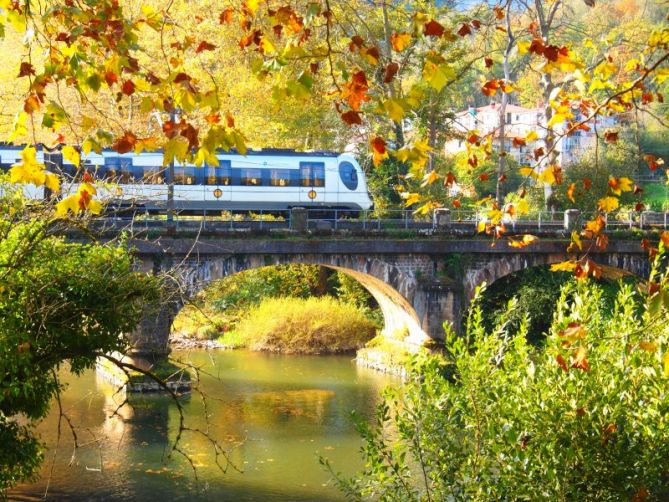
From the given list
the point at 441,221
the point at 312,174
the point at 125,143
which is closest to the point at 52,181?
the point at 125,143

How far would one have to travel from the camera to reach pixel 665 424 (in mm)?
8258

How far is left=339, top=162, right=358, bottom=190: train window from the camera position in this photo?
94.2ft

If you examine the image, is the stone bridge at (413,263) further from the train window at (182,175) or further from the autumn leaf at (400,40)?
the autumn leaf at (400,40)

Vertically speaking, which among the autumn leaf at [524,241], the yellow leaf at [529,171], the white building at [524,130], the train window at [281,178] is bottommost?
the autumn leaf at [524,241]

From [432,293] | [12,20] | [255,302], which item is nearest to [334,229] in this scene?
[432,293]

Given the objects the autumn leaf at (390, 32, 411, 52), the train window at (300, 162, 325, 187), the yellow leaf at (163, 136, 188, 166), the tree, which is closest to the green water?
the tree

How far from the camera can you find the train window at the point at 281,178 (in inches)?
1098

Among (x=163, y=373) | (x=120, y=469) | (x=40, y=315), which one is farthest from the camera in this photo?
(x=163, y=373)

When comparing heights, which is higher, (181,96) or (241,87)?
(241,87)

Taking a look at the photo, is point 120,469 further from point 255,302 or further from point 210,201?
point 255,302

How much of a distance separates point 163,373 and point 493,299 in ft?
34.9

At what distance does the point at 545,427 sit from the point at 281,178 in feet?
66.7

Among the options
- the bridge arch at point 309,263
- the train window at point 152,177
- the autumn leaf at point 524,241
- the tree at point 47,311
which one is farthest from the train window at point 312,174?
the autumn leaf at point 524,241

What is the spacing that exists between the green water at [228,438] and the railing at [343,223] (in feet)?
13.2
